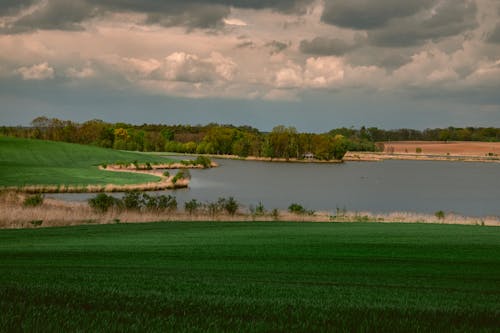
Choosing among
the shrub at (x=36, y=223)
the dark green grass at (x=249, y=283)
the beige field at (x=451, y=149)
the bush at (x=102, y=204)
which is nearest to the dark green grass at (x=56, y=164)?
the bush at (x=102, y=204)

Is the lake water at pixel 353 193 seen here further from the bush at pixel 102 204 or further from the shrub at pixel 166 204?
the bush at pixel 102 204

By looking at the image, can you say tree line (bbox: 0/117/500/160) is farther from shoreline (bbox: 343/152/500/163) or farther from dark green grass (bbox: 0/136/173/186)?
dark green grass (bbox: 0/136/173/186)


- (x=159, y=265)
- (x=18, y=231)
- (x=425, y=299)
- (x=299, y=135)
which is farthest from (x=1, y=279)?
(x=299, y=135)

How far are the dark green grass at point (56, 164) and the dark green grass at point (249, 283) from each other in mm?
50776

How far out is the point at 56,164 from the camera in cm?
9119

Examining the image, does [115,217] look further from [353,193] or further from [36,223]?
[353,193]

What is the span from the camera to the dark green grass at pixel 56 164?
6712 centimetres

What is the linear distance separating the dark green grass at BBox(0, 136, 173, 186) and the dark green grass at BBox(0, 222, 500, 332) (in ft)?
167

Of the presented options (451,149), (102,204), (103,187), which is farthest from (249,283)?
(451,149)

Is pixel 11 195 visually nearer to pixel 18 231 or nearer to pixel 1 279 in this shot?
pixel 18 231

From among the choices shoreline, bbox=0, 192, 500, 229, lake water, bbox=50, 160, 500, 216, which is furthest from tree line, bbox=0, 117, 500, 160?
shoreline, bbox=0, 192, 500, 229

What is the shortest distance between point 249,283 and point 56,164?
3471 inches

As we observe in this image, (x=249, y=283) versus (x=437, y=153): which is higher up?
(x=437, y=153)

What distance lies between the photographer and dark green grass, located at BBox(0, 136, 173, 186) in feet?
220
